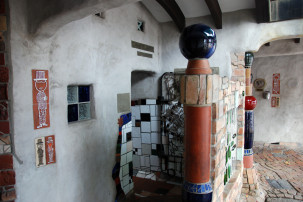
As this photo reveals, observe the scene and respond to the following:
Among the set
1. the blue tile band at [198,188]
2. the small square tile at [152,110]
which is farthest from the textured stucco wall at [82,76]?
the blue tile band at [198,188]

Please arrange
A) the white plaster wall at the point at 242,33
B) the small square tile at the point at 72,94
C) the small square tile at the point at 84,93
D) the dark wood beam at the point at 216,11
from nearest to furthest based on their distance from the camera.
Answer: the small square tile at the point at 72,94 < the small square tile at the point at 84,93 < the dark wood beam at the point at 216,11 < the white plaster wall at the point at 242,33

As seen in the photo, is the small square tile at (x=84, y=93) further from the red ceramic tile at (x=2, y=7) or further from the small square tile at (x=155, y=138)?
the small square tile at (x=155, y=138)

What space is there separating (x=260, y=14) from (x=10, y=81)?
3627 millimetres

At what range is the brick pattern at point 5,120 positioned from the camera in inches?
75.0

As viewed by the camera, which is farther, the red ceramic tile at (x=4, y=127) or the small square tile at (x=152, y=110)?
the small square tile at (x=152, y=110)

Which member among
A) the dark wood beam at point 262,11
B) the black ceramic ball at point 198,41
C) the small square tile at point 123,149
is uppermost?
the dark wood beam at point 262,11

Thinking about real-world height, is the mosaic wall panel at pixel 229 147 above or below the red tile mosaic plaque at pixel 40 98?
below

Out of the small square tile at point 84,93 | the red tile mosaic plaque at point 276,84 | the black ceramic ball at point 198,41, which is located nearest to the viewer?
the black ceramic ball at point 198,41

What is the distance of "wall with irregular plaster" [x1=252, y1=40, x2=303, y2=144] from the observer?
6586 mm

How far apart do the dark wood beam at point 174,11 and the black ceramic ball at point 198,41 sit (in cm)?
243

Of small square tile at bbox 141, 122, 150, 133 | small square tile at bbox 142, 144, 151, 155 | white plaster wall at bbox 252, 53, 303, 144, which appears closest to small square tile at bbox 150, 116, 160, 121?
small square tile at bbox 141, 122, 150, 133

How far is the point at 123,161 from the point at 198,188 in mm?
2009

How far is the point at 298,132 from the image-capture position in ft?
21.8

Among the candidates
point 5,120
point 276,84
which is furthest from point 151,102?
point 276,84
